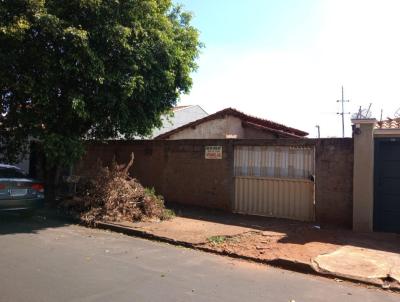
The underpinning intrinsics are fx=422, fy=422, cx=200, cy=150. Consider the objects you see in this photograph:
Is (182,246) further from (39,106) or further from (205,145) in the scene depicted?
(39,106)

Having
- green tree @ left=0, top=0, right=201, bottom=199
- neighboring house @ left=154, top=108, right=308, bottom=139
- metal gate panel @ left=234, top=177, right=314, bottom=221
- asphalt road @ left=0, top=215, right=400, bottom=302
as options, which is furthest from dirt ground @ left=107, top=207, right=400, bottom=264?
neighboring house @ left=154, top=108, right=308, bottom=139

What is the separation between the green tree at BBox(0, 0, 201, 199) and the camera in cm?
1021

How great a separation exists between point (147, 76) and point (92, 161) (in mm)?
6047

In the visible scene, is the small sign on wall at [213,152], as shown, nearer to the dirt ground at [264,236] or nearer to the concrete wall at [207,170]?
the concrete wall at [207,170]

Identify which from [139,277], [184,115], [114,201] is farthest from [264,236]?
[184,115]

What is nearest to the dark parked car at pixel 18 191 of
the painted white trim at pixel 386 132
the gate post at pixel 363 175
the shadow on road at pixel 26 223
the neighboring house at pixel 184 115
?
the shadow on road at pixel 26 223

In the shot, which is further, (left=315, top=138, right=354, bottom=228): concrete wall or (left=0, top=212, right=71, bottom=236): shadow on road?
(left=315, top=138, right=354, bottom=228): concrete wall

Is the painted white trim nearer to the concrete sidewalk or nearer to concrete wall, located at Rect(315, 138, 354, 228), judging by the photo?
concrete wall, located at Rect(315, 138, 354, 228)

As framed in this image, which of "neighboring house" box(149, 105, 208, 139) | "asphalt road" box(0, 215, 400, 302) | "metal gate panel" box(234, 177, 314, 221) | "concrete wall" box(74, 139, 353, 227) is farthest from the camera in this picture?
"neighboring house" box(149, 105, 208, 139)

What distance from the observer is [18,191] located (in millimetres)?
10086

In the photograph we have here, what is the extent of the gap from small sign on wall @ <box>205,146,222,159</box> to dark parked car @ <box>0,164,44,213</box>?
4.77 metres

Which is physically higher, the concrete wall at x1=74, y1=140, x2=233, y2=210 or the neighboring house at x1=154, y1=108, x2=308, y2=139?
the neighboring house at x1=154, y1=108, x2=308, y2=139

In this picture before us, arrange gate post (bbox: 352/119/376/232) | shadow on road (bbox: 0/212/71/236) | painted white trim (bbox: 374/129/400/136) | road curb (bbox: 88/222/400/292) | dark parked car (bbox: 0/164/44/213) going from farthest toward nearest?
dark parked car (bbox: 0/164/44/213), gate post (bbox: 352/119/376/232), painted white trim (bbox: 374/129/400/136), shadow on road (bbox: 0/212/71/236), road curb (bbox: 88/222/400/292)

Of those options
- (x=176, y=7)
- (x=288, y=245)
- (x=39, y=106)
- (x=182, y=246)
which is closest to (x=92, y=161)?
(x=39, y=106)
